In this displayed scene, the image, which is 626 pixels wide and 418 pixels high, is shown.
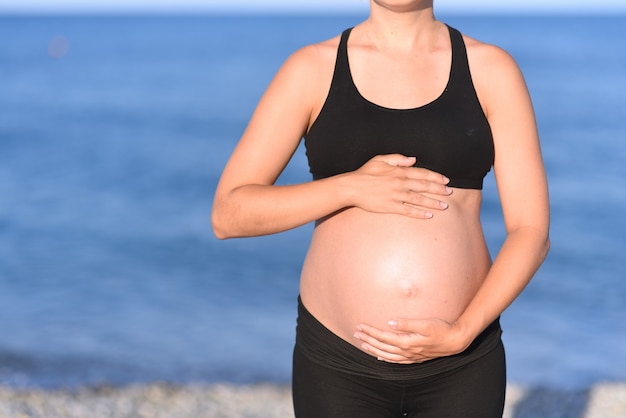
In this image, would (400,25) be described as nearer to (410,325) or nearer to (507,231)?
(507,231)

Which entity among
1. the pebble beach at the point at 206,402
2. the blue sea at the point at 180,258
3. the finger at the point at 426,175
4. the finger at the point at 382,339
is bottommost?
the blue sea at the point at 180,258

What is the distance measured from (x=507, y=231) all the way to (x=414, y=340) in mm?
384

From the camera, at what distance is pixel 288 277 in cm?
989

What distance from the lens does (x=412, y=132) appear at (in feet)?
8.36

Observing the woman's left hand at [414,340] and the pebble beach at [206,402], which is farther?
Answer: the pebble beach at [206,402]

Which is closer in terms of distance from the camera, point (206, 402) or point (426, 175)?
point (426, 175)

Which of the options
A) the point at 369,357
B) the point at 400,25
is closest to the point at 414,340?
the point at 369,357

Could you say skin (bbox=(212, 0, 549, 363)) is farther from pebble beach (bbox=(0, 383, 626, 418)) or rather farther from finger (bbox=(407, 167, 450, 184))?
pebble beach (bbox=(0, 383, 626, 418))

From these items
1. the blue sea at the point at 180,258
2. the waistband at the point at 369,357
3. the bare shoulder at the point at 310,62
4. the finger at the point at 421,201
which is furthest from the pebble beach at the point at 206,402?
the bare shoulder at the point at 310,62

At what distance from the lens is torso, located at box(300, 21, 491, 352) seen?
8.59 feet

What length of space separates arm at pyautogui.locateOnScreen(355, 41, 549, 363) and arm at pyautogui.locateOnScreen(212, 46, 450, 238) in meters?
0.19

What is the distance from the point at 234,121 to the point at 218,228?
21447mm

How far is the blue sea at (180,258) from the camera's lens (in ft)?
23.8

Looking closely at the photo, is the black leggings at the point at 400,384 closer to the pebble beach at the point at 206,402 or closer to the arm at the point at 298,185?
the arm at the point at 298,185
